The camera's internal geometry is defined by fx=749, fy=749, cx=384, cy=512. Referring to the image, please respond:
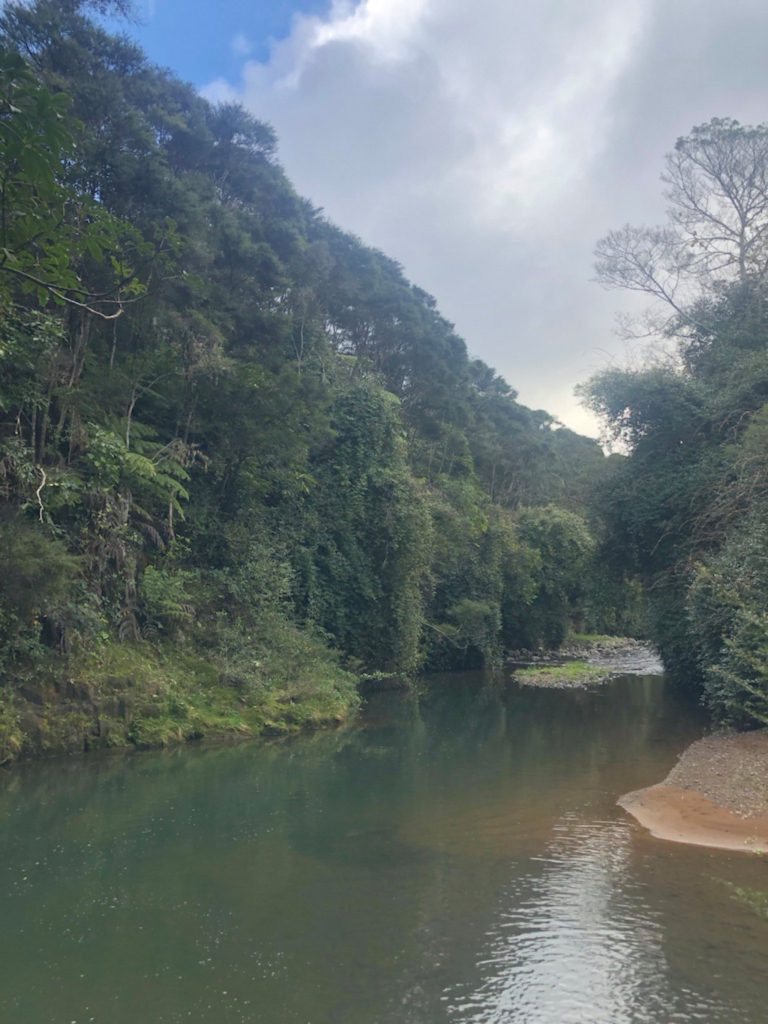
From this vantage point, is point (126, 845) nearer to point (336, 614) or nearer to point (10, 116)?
point (10, 116)

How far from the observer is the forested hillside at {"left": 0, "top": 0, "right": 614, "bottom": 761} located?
15969 mm

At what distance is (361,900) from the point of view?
8516mm

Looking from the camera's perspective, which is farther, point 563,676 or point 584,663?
point 584,663

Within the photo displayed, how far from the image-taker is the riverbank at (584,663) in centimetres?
3234

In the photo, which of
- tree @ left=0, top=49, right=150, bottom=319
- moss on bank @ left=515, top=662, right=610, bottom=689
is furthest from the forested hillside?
moss on bank @ left=515, top=662, right=610, bottom=689

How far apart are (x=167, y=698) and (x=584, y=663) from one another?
24.7m

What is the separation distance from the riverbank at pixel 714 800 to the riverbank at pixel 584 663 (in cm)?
1558

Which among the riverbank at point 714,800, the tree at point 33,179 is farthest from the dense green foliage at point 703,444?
the tree at point 33,179

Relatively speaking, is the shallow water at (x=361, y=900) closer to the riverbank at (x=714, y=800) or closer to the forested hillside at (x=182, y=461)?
the riverbank at (x=714, y=800)

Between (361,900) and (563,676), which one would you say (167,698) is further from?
(563,676)

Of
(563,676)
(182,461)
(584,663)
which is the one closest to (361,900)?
(182,461)

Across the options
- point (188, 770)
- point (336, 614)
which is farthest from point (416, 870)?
point (336, 614)

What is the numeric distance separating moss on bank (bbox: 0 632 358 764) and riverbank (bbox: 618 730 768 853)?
10211 millimetres

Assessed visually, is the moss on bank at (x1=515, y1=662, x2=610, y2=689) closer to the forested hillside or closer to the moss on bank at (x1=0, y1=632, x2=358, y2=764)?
the forested hillside
